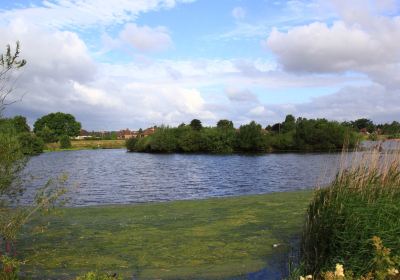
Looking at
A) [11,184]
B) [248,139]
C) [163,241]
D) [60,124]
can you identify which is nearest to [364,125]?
[163,241]

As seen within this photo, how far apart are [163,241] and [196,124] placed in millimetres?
110282

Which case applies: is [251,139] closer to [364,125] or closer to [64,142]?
[64,142]

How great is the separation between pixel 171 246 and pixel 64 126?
157 m

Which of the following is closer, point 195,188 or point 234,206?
point 234,206

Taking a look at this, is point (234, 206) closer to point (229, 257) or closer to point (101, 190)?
point (229, 257)

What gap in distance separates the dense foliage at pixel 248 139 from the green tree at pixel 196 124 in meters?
6.50

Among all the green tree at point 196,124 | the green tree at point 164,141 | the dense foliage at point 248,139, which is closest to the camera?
the dense foliage at point 248,139

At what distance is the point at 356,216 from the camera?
Result: 902 cm

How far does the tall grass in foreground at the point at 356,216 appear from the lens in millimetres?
8609

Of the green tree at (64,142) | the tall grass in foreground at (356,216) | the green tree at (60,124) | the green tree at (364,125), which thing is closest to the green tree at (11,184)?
the tall grass in foreground at (356,216)

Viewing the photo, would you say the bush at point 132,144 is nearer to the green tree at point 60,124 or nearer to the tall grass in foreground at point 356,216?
the green tree at point 60,124

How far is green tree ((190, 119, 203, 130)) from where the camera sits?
11412cm

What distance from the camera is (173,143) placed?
341 ft

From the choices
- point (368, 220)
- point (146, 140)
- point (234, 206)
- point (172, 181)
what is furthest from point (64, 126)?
point (368, 220)
